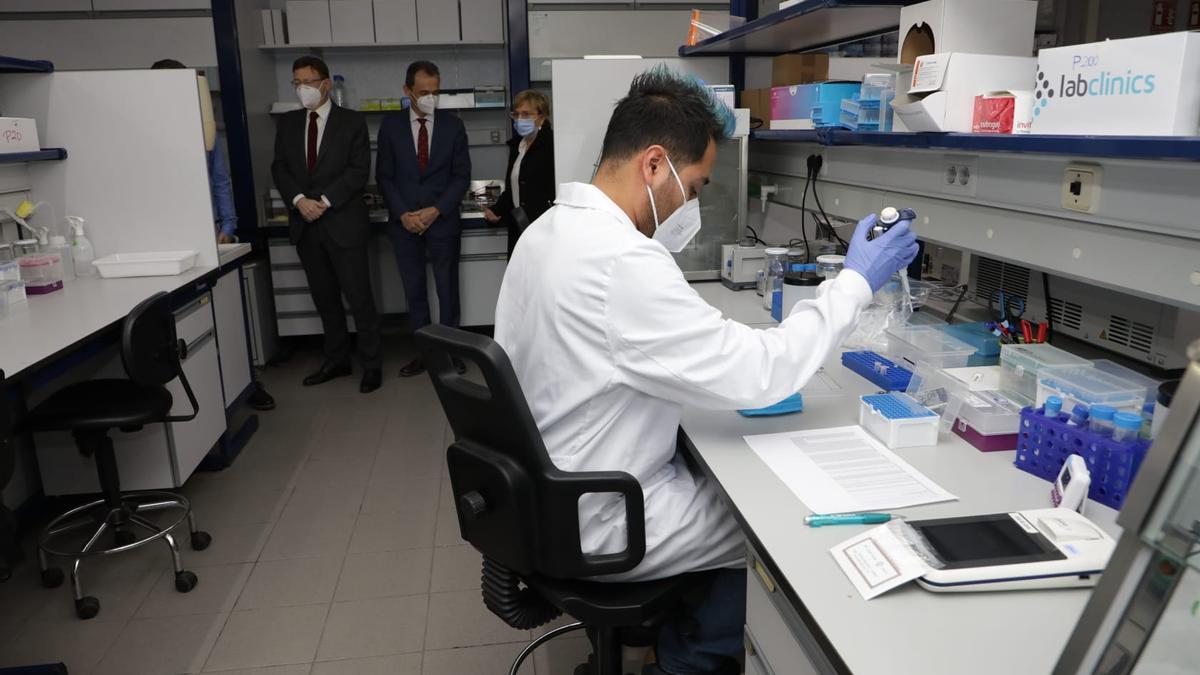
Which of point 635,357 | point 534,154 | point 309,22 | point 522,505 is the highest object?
point 309,22

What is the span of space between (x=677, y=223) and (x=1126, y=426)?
890mm

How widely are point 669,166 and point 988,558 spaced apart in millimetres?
871

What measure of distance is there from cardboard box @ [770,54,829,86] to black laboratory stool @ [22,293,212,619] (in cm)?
223

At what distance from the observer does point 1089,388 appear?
1.35m

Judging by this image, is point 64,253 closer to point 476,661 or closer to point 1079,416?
point 476,661

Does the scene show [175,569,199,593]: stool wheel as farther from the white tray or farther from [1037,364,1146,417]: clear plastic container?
[1037,364,1146,417]: clear plastic container

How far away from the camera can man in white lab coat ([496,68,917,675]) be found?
134 cm

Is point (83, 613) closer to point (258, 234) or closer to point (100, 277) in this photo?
point (100, 277)

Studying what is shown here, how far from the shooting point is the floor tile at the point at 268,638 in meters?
2.11

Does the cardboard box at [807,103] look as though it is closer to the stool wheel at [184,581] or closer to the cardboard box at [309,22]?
the stool wheel at [184,581]

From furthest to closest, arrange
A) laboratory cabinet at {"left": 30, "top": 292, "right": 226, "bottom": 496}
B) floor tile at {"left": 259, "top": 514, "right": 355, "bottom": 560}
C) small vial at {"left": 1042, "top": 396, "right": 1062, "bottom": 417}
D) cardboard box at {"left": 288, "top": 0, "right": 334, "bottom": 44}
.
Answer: cardboard box at {"left": 288, "top": 0, "right": 334, "bottom": 44}
laboratory cabinet at {"left": 30, "top": 292, "right": 226, "bottom": 496}
floor tile at {"left": 259, "top": 514, "right": 355, "bottom": 560}
small vial at {"left": 1042, "top": 396, "right": 1062, "bottom": 417}

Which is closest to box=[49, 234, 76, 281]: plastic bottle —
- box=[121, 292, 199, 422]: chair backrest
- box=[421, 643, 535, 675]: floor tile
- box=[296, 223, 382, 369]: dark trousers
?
box=[121, 292, 199, 422]: chair backrest

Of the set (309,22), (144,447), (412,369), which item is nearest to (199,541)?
(144,447)

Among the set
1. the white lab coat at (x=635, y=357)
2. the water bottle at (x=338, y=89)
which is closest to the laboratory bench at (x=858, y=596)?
the white lab coat at (x=635, y=357)
